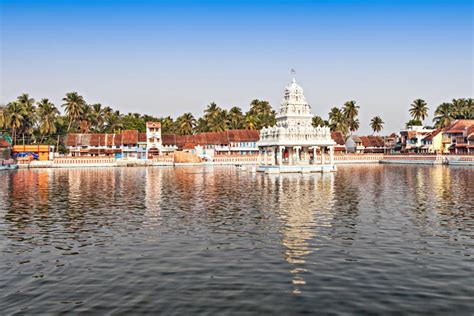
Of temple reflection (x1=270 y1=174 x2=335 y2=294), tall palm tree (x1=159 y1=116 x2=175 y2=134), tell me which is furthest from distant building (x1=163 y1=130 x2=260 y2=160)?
temple reflection (x1=270 y1=174 x2=335 y2=294)

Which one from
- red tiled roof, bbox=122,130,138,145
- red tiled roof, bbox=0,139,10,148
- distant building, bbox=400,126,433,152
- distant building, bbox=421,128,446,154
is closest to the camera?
red tiled roof, bbox=0,139,10,148

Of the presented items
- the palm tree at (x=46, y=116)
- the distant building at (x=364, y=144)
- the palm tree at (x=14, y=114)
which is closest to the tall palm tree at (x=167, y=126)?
the palm tree at (x=46, y=116)

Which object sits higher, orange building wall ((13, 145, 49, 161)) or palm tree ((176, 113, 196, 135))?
Result: palm tree ((176, 113, 196, 135))

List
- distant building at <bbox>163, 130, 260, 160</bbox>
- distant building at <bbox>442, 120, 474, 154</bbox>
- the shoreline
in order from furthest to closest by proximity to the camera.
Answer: distant building at <bbox>163, 130, 260, 160</bbox>, distant building at <bbox>442, 120, 474, 154</bbox>, the shoreline

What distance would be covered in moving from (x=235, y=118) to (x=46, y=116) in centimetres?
4861

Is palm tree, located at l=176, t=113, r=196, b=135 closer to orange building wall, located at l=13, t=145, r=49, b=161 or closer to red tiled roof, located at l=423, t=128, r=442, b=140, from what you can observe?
orange building wall, located at l=13, t=145, r=49, b=161

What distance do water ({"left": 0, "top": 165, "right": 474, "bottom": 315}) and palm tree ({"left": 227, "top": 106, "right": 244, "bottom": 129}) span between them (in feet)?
316

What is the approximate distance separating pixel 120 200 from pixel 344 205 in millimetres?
16790

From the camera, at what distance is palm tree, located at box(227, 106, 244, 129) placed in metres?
128

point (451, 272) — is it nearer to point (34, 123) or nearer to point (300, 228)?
point (300, 228)

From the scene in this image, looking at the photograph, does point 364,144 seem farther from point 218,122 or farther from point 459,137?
point 218,122

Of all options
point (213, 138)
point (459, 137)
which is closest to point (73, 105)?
point (213, 138)

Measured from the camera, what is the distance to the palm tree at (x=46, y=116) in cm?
10675

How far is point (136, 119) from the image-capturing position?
127938 mm
